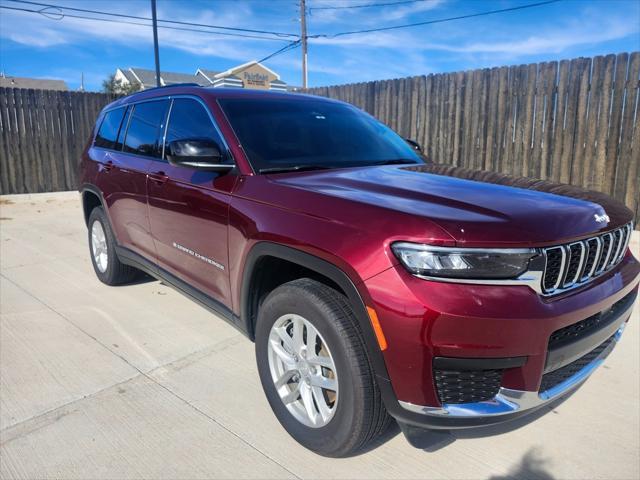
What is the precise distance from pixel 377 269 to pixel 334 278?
0.24 m

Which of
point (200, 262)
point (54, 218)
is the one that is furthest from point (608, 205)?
point (54, 218)

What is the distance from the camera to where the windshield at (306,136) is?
2.87 m

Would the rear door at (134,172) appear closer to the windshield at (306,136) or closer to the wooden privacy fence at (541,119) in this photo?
the windshield at (306,136)

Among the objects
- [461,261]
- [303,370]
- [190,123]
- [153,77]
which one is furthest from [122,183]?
[153,77]

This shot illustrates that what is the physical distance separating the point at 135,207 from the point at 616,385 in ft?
12.1

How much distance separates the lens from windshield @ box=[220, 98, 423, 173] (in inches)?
113

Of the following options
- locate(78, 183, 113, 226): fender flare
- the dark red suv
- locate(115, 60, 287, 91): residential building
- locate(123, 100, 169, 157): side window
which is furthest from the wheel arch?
locate(115, 60, 287, 91): residential building

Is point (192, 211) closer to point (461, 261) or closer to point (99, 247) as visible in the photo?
point (461, 261)

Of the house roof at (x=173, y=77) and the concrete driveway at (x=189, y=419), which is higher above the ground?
the house roof at (x=173, y=77)

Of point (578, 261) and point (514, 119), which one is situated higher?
point (514, 119)

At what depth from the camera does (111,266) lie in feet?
15.4

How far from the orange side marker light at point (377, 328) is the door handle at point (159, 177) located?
205 cm

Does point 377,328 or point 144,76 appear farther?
point 144,76

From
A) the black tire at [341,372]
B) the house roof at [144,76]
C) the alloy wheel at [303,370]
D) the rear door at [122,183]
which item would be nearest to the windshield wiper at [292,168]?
the black tire at [341,372]
